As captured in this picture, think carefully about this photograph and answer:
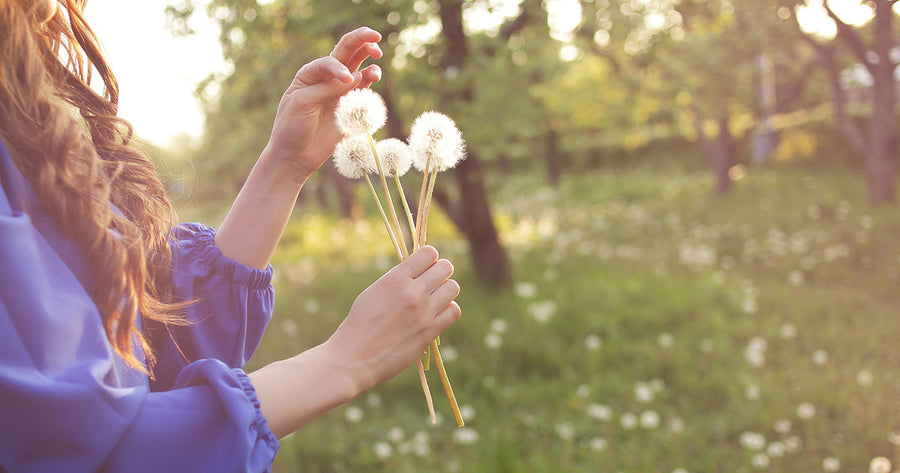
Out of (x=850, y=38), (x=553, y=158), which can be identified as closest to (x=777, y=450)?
(x=850, y=38)

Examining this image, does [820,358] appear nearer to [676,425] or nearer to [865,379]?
[865,379]

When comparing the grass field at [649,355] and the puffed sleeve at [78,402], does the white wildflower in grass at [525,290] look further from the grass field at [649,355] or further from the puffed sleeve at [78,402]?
the puffed sleeve at [78,402]

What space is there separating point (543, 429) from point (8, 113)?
327cm

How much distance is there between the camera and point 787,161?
38.9 ft

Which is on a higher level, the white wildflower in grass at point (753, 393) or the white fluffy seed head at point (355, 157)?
the white fluffy seed head at point (355, 157)

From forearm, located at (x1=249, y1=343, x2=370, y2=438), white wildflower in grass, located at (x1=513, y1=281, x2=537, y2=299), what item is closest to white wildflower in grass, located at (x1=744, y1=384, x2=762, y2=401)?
white wildflower in grass, located at (x1=513, y1=281, x2=537, y2=299)

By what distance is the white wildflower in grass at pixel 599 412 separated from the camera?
3.54 m

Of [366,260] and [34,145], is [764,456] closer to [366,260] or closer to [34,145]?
[34,145]

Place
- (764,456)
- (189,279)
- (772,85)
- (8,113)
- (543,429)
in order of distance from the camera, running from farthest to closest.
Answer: (772,85)
(543,429)
(764,456)
(189,279)
(8,113)

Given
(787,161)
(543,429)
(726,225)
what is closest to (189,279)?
(543,429)

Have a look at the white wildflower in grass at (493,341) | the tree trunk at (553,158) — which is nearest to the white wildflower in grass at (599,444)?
the white wildflower in grass at (493,341)

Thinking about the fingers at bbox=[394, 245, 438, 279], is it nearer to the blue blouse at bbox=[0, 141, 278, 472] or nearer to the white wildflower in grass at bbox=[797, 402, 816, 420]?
the blue blouse at bbox=[0, 141, 278, 472]

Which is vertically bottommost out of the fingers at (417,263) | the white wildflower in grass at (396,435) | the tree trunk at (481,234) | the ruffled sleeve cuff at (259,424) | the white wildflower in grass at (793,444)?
the white wildflower in grass at (793,444)

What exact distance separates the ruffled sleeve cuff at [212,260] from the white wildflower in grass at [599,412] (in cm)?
273
